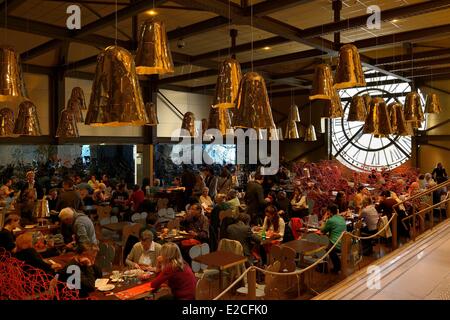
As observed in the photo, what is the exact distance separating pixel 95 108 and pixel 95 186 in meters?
11.0

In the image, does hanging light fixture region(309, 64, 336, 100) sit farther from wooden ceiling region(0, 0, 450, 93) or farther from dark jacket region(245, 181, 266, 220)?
dark jacket region(245, 181, 266, 220)

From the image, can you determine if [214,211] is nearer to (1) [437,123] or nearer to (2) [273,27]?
(2) [273,27]

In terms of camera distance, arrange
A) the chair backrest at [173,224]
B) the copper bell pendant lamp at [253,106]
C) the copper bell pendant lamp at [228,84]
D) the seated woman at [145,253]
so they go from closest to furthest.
Result: 1. the copper bell pendant lamp at [253,106]
2. the copper bell pendant lamp at [228,84]
3. the seated woman at [145,253]
4. the chair backrest at [173,224]

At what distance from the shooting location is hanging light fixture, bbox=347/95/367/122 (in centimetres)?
460

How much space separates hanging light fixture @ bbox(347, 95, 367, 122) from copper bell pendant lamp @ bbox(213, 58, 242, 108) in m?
1.92

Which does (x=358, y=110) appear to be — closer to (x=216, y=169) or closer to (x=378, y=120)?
(x=378, y=120)

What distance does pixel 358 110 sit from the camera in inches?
183

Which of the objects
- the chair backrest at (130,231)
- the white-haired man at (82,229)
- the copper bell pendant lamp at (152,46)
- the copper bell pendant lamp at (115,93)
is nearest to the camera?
the copper bell pendant lamp at (115,93)

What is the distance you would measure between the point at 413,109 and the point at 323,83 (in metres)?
A: 2.02

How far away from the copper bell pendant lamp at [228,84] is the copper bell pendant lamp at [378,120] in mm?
1855

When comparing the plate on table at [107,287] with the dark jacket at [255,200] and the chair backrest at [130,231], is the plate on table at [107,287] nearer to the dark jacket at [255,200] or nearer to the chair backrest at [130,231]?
the chair backrest at [130,231]

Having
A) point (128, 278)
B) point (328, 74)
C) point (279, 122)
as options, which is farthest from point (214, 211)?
point (279, 122)

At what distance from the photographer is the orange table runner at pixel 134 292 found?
14.0ft

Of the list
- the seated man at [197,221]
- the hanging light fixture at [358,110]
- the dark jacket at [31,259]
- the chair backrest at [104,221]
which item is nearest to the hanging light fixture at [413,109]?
the hanging light fixture at [358,110]
